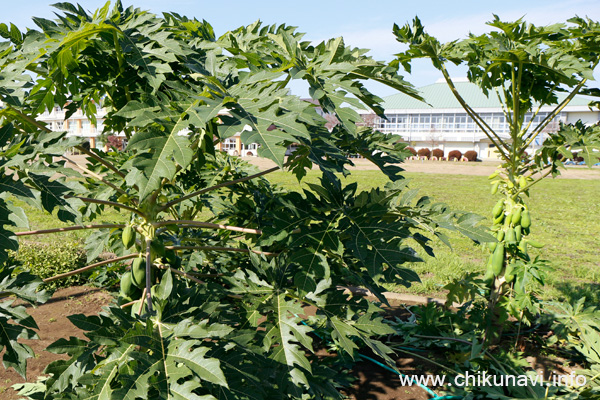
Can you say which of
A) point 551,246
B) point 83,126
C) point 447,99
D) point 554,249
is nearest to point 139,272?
point 554,249

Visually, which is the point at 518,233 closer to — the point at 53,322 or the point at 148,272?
the point at 148,272

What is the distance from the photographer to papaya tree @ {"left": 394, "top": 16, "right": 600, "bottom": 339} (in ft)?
7.86

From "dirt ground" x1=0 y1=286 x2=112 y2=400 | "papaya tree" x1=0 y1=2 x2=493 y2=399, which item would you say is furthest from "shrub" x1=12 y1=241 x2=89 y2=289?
"papaya tree" x1=0 y1=2 x2=493 y2=399

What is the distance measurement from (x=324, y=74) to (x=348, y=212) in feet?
1.66

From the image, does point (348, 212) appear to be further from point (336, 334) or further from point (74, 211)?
point (74, 211)

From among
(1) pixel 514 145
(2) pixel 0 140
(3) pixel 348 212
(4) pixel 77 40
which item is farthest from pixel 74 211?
(1) pixel 514 145

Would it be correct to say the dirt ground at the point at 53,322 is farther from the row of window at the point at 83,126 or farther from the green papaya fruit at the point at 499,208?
the green papaya fruit at the point at 499,208

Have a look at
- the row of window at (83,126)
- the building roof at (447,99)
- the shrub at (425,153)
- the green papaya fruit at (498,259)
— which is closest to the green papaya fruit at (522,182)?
the green papaya fruit at (498,259)

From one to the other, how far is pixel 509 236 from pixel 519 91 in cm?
87

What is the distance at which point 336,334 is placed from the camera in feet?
4.85

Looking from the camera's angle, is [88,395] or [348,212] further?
[348,212]

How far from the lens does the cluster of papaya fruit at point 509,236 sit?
8.90 ft

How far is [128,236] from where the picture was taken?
167 cm

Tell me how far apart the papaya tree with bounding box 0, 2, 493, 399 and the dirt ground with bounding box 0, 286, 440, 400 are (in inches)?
36.4
